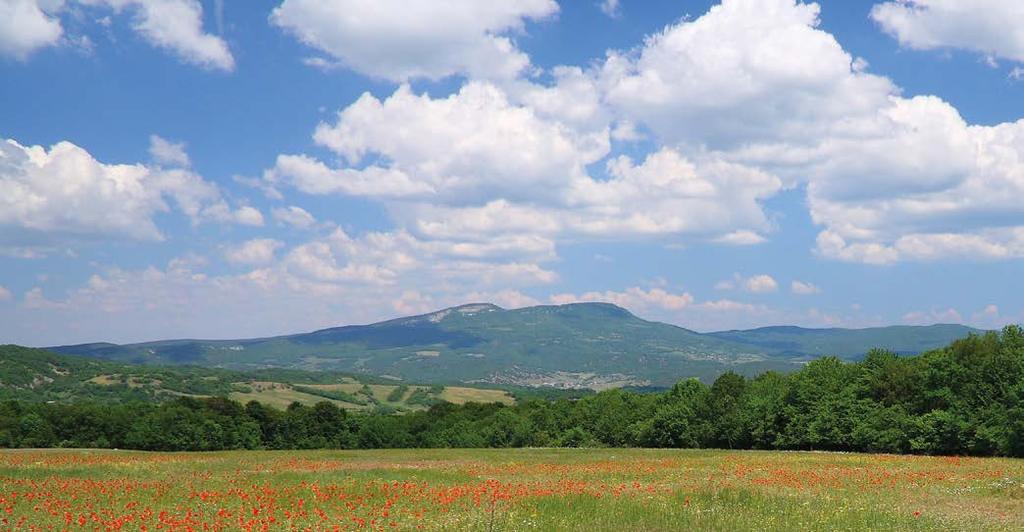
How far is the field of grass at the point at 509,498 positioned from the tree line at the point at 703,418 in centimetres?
2341

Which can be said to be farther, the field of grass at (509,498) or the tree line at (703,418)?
the tree line at (703,418)

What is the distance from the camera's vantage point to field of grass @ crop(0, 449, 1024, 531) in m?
20.7

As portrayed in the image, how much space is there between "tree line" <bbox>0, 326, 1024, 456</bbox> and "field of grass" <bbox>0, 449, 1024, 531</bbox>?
2341 cm

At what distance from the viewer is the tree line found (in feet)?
193

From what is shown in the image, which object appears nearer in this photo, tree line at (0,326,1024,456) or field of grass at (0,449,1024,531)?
field of grass at (0,449,1024,531)

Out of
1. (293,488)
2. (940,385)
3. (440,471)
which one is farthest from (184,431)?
(940,385)

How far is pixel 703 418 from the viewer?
85062mm

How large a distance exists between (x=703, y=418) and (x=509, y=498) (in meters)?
64.5

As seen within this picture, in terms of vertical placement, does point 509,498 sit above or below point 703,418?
above

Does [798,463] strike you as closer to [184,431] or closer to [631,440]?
[631,440]

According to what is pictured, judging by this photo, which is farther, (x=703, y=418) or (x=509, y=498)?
(x=703, y=418)

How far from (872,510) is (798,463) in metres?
21.9

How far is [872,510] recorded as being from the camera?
23.0m

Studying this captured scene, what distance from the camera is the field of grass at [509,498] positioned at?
20.7 m
